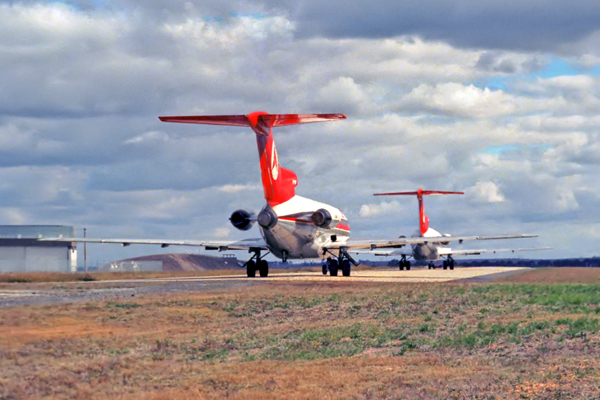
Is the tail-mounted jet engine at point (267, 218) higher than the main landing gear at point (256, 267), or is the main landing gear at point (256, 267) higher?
the tail-mounted jet engine at point (267, 218)

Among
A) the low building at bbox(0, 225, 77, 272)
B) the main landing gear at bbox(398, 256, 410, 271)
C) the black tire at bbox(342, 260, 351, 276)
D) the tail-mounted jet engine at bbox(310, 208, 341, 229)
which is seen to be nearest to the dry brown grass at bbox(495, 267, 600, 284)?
the tail-mounted jet engine at bbox(310, 208, 341, 229)

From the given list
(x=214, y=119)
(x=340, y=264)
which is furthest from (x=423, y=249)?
(x=214, y=119)

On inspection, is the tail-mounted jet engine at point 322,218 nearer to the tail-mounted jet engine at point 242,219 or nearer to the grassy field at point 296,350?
the tail-mounted jet engine at point 242,219

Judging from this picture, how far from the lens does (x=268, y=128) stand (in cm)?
4731

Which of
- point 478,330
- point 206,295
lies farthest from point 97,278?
point 478,330

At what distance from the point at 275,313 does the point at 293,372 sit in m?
10.5

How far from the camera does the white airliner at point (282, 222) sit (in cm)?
4621

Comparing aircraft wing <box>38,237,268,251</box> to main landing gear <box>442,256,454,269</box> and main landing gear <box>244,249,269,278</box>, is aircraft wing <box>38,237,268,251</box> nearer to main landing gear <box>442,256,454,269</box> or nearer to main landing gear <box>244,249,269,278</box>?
main landing gear <box>244,249,269,278</box>

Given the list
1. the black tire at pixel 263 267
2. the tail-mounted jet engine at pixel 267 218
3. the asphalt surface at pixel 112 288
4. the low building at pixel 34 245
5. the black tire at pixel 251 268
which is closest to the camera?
the asphalt surface at pixel 112 288

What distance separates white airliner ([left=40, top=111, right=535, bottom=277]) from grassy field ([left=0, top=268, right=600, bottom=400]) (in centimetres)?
2004

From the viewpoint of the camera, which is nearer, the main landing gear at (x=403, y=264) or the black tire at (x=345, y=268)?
the black tire at (x=345, y=268)

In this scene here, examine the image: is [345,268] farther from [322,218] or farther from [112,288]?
[112,288]

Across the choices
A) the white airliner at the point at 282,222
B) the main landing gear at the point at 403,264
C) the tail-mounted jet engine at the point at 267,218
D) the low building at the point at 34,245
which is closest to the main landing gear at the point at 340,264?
the white airliner at the point at 282,222

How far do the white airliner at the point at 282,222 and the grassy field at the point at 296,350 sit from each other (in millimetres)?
20043
